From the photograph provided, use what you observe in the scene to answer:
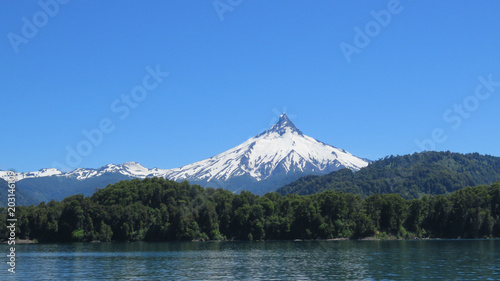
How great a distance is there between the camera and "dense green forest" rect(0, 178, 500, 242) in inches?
6304

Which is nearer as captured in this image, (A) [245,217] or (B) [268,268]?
(B) [268,268]

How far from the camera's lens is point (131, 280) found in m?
60.8

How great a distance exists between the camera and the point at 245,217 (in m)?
167

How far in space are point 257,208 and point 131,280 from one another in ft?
351

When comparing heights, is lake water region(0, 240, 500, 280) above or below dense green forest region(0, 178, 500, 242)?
below

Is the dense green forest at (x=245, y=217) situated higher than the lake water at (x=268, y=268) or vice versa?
the dense green forest at (x=245, y=217)

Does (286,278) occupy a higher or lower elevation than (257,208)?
lower

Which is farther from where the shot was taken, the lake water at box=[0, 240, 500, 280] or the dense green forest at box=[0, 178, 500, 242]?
the dense green forest at box=[0, 178, 500, 242]

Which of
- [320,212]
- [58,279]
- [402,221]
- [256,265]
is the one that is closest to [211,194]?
[320,212]

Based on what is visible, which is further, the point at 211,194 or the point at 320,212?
the point at 211,194

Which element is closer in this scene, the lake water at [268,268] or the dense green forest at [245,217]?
the lake water at [268,268]

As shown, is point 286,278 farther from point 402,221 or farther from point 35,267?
point 402,221

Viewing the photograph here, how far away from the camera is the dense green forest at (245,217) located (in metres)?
160

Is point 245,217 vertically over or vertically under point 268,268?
over
